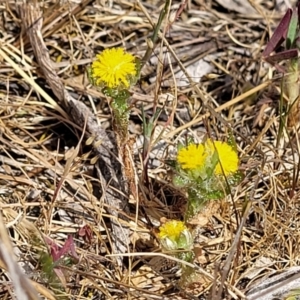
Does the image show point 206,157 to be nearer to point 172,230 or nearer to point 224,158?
point 224,158

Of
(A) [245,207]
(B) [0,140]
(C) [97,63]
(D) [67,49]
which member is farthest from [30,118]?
(A) [245,207]

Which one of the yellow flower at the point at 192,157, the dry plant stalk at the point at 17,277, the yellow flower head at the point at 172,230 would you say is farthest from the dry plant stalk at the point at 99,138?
the dry plant stalk at the point at 17,277

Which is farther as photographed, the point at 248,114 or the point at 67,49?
the point at 67,49

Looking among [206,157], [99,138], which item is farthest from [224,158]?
[99,138]

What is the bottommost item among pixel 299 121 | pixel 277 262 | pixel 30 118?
pixel 277 262

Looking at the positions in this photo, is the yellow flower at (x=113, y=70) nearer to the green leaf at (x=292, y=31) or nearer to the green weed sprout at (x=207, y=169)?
the green weed sprout at (x=207, y=169)

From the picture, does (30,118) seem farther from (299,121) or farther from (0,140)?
(299,121)

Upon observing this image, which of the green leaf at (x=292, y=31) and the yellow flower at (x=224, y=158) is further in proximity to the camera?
the green leaf at (x=292, y=31)

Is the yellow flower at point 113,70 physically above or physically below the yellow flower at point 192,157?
above
